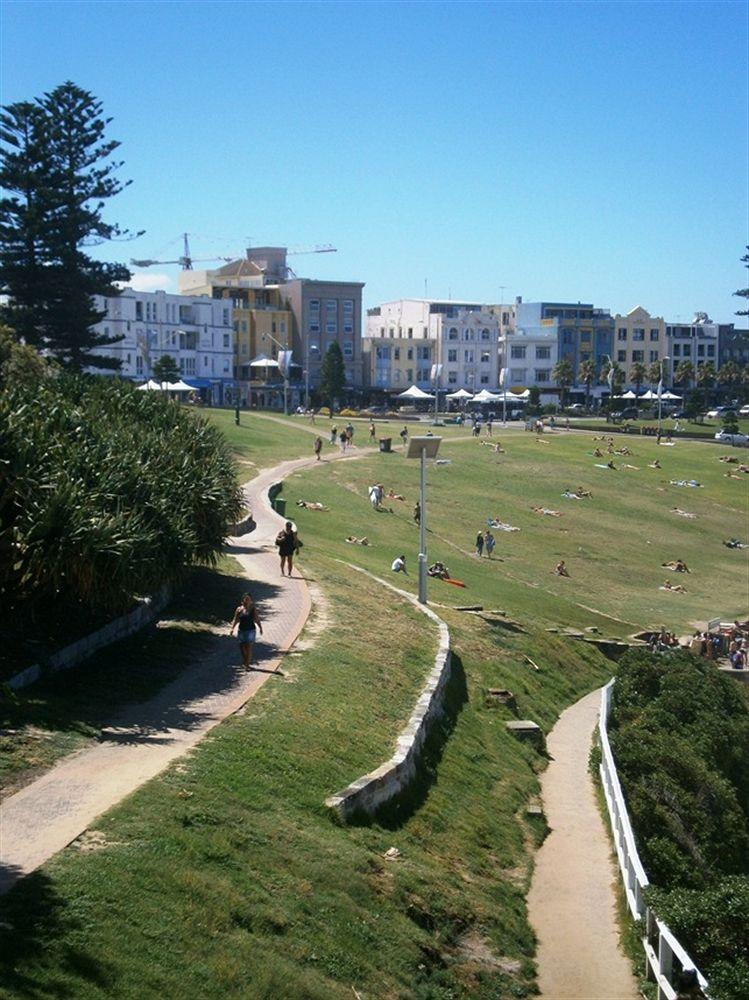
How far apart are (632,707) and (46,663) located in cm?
1112

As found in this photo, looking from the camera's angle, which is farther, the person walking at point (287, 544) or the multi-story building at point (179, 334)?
the multi-story building at point (179, 334)

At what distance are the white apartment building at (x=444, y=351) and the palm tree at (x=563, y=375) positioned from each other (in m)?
6.60

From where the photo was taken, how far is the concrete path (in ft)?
43.5

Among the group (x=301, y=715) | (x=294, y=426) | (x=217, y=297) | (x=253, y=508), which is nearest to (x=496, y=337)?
(x=217, y=297)

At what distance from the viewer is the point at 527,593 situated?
39.6 metres

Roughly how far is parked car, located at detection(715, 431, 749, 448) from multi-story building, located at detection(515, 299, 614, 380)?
3513cm

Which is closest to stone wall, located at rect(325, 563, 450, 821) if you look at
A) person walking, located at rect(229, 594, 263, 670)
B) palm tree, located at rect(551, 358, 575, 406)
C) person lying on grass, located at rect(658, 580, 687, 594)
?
person walking, located at rect(229, 594, 263, 670)

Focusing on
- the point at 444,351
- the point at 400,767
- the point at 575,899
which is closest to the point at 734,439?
the point at 444,351

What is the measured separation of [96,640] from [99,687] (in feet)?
6.33

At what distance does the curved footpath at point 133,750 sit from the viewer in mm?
11680

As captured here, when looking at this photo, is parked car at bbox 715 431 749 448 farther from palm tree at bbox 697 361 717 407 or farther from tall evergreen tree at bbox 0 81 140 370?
tall evergreen tree at bbox 0 81 140 370

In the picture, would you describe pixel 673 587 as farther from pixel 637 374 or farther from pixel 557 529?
pixel 637 374

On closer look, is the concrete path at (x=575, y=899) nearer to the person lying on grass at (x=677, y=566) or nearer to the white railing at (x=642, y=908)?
the white railing at (x=642, y=908)

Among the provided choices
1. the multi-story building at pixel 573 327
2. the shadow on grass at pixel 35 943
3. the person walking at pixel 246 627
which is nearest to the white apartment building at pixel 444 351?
the multi-story building at pixel 573 327
